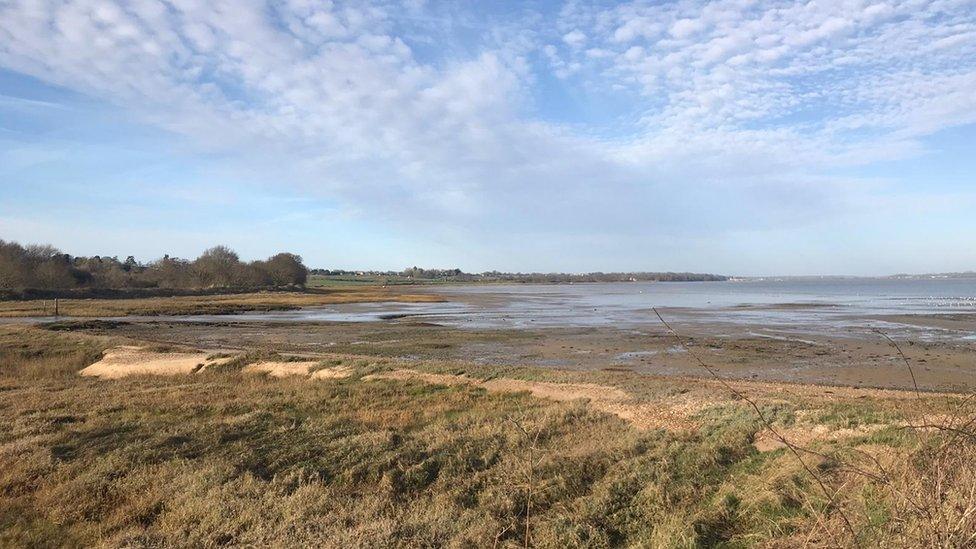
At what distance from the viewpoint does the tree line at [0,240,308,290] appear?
82.8 metres

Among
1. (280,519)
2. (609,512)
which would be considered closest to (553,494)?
(609,512)

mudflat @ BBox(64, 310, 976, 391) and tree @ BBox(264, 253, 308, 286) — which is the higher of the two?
tree @ BBox(264, 253, 308, 286)

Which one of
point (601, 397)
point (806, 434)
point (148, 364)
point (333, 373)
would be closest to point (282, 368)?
point (333, 373)

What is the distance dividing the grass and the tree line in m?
87.3

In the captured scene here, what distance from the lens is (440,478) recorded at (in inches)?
324

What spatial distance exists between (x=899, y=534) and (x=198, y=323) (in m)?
51.1

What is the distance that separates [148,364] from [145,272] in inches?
4342

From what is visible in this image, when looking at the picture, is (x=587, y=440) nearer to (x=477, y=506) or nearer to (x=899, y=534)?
(x=477, y=506)

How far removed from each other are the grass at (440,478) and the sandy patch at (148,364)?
24.4ft

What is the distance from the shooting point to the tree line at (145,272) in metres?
82.8

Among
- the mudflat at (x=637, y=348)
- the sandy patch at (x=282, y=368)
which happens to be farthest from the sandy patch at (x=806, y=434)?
the sandy patch at (x=282, y=368)

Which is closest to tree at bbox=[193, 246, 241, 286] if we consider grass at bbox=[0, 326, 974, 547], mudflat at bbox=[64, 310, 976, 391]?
mudflat at bbox=[64, 310, 976, 391]

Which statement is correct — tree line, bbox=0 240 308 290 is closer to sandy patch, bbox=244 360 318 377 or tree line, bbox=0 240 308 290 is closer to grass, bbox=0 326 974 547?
sandy patch, bbox=244 360 318 377

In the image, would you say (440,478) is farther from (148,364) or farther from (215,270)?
(215,270)
